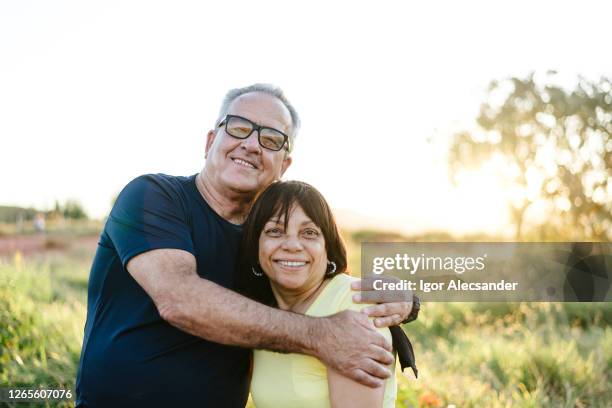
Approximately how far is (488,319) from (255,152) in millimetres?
7134

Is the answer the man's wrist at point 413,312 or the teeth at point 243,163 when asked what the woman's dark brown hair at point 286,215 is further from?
the teeth at point 243,163

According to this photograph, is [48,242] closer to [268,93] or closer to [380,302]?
[268,93]

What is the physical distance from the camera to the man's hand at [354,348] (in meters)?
2.68

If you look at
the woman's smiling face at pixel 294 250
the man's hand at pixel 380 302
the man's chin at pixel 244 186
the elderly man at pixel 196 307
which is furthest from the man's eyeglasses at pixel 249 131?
the man's hand at pixel 380 302

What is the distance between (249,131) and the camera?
3.81 m

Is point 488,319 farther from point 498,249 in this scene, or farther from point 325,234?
→ point 325,234

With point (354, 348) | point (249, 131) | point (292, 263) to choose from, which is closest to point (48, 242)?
point (249, 131)

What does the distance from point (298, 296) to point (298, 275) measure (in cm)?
19

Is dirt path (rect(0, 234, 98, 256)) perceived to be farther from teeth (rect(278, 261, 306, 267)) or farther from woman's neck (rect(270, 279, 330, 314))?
teeth (rect(278, 261, 306, 267))

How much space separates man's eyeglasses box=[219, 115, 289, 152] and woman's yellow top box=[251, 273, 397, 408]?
3.78 ft

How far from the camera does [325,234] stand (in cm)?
312

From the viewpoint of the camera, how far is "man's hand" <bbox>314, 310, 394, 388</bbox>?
2.68 meters

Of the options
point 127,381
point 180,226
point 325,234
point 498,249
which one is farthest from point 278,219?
point 498,249

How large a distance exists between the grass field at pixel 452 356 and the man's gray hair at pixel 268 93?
2.04 m
